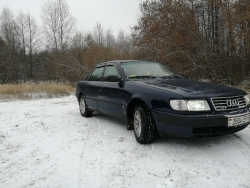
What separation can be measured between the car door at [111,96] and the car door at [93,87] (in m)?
0.22

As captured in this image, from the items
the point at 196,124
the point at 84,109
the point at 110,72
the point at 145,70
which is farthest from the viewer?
the point at 84,109

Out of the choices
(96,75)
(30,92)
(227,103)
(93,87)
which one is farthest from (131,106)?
(30,92)

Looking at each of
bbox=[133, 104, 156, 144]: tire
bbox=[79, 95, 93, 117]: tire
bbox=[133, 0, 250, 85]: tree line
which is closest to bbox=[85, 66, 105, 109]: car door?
bbox=[79, 95, 93, 117]: tire

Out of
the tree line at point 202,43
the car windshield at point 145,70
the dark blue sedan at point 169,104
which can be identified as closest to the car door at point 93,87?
the dark blue sedan at point 169,104

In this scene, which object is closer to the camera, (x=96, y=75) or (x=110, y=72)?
(x=110, y=72)

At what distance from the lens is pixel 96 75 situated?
17.2 ft

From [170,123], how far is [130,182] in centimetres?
102

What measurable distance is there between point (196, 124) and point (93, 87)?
9.74 feet

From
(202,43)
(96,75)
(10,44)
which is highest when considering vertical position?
(10,44)

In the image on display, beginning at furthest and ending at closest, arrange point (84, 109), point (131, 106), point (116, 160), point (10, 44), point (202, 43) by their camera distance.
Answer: point (10, 44), point (202, 43), point (84, 109), point (131, 106), point (116, 160)

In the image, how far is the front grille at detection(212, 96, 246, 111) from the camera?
283cm

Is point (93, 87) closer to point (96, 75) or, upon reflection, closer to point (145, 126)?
point (96, 75)

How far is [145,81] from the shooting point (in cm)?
372

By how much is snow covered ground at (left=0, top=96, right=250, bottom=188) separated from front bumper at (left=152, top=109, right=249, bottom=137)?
13.2 inches
